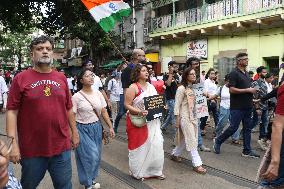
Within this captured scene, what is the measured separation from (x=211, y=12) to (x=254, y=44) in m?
3.33

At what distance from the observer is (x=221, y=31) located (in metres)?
21.7

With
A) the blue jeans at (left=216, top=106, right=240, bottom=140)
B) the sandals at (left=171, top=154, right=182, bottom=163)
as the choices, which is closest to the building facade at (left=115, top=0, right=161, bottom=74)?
the blue jeans at (left=216, top=106, right=240, bottom=140)

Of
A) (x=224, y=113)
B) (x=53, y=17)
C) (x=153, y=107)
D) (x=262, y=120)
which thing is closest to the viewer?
(x=153, y=107)

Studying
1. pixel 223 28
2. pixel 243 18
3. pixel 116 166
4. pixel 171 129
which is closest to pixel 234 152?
pixel 116 166

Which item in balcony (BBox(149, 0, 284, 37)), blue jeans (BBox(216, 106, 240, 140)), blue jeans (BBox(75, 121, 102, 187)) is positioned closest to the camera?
blue jeans (BBox(75, 121, 102, 187))

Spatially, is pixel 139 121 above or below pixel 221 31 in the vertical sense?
below

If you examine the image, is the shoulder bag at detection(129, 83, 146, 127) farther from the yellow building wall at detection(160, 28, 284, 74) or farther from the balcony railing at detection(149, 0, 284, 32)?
the yellow building wall at detection(160, 28, 284, 74)

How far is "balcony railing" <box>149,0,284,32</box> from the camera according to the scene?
60.0 ft

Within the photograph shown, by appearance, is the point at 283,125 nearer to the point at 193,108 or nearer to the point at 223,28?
the point at 193,108

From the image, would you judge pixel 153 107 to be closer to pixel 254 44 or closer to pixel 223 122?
pixel 223 122

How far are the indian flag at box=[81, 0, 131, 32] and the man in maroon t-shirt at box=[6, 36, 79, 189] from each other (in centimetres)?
722

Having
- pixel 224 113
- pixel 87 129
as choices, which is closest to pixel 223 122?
pixel 224 113

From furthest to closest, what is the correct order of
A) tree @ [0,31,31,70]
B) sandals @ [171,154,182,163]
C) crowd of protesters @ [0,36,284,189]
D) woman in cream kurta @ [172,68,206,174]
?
tree @ [0,31,31,70] < sandals @ [171,154,182,163] < woman in cream kurta @ [172,68,206,174] < crowd of protesters @ [0,36,284,189]

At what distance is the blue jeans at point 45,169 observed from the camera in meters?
3.96
